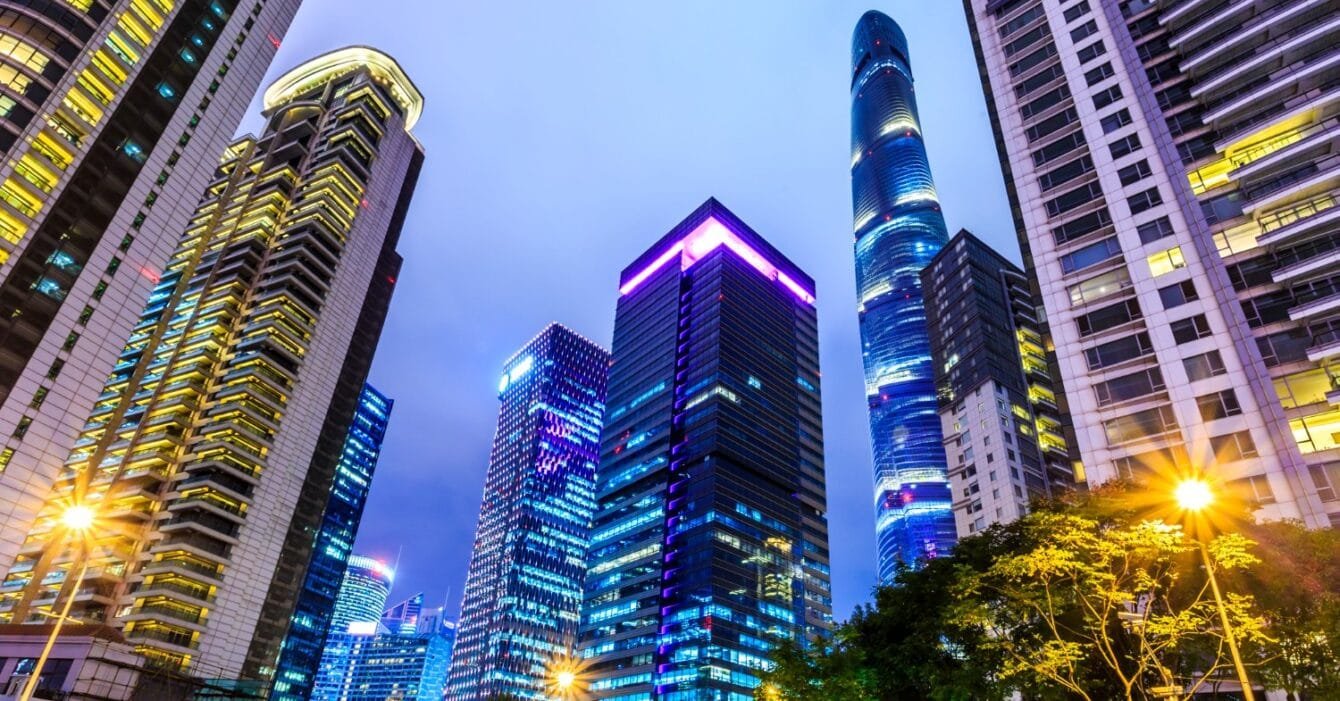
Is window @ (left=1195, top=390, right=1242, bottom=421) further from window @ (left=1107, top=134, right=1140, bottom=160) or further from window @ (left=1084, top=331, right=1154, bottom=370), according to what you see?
window @ (left=1107, top=134, right=1140, bottom=160)

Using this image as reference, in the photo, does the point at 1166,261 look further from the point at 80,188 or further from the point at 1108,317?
the point at 80,188

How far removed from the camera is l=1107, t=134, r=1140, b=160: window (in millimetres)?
60781

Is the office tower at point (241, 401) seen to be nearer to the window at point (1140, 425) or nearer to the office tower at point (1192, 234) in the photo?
the window at point (1140, 425)

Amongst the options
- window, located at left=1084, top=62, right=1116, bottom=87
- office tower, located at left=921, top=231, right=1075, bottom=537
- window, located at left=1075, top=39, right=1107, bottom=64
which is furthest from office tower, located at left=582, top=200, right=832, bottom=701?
window, located at left=1075, top=39, right=1107, bottom=64

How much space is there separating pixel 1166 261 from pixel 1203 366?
9.08 m

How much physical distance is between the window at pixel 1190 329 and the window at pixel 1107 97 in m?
22.5

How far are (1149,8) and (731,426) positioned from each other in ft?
341

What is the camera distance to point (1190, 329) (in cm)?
5219

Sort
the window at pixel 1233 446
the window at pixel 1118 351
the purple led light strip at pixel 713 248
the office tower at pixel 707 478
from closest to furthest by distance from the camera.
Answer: the window at pixel 1233 446 < the window at pixel 1118 351 < the office tower at pixel 707 478 < the purple led light strip at pixel 713 248

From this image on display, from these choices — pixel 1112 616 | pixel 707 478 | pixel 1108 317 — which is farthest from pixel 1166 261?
pixel 707 478

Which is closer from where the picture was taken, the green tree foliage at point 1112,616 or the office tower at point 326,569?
the green tree foliage at point 1112,616

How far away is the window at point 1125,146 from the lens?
199 ft

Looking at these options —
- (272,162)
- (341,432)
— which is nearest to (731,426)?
(341,432)

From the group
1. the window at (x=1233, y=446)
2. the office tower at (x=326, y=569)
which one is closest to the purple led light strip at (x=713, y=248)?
Result: the office tower at (x=326, y=569)
